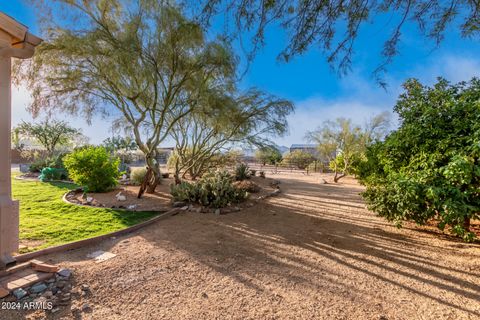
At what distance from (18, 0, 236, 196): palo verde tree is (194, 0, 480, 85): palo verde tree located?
2872 millimetres

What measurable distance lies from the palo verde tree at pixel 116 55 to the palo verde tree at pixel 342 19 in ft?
9.42

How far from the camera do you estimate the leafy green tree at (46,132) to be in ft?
57.9

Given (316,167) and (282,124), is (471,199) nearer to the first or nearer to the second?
(282,124)

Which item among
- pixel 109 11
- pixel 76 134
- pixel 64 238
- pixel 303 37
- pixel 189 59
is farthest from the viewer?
pixel 76 134

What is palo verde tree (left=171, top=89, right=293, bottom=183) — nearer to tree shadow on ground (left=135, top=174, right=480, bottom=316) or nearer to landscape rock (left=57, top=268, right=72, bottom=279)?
tree shadow on ground (left=135, top=174, right=480, bottom=316)

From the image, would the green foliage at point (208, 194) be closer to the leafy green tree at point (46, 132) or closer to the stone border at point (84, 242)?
the stone border at point (84, 242)

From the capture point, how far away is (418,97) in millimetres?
4539

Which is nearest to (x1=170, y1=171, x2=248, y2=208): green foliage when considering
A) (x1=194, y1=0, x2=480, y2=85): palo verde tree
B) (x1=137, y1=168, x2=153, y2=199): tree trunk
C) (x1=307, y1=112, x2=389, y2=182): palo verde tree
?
(x1=137, y1=168, x2=153, y2=199): tree trunk

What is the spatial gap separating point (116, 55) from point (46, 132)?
17.2 meters

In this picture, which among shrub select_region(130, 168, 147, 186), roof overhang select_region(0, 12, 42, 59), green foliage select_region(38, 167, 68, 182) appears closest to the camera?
roof overhang select_region(0, 12, 42, 59)

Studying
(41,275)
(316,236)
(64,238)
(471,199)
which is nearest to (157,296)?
(41,275)

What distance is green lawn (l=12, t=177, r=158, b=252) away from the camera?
391cm

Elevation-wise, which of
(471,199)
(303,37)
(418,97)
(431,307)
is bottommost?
(431,307)

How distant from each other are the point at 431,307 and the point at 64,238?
524cm
